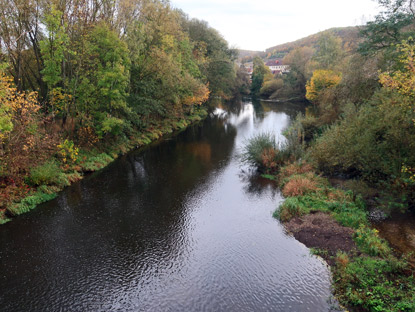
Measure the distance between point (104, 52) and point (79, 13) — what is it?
319cm

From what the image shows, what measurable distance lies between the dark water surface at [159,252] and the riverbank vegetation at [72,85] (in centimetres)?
230

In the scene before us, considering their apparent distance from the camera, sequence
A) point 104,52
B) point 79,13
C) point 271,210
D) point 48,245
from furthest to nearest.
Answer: point 104,52, point 79,13, point 271,210, point 48,245

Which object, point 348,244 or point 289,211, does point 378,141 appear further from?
point 348,244

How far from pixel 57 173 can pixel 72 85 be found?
7.70 meters

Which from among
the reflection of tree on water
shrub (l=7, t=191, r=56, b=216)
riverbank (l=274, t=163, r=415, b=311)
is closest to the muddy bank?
riverbank (l=274, t=163, r=415, b=311)

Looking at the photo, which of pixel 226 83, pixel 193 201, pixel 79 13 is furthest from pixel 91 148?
pixel 226 83

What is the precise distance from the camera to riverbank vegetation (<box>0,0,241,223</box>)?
17828 mm

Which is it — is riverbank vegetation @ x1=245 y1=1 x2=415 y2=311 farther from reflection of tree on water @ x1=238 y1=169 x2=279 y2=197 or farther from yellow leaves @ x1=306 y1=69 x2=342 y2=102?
yellow leaves @ x1=306 y1=69 x2=342 y2=102

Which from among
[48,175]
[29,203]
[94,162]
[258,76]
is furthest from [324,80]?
[29,203]

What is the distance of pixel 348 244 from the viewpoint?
13.0 meters

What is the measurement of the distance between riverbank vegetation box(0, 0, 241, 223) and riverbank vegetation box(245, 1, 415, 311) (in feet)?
44.0

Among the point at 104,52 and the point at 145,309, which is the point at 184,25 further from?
the point at 145,309

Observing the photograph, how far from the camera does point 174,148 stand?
32.5 meters

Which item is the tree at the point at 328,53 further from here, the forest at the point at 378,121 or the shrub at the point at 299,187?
the shrub at the point at 299,187
